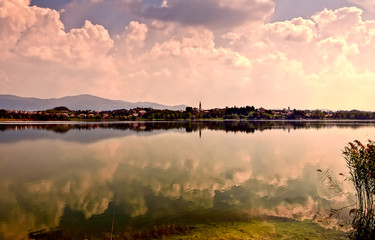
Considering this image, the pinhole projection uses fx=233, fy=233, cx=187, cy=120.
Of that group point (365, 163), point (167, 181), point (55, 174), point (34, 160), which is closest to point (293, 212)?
point (365, 163)

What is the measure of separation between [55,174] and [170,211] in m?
20.5

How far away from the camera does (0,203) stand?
2058 centimetres

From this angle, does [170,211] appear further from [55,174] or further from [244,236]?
[55,174]

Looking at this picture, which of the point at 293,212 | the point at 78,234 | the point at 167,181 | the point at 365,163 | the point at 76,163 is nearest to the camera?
the point at 78,234

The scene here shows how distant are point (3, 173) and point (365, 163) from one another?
136ft

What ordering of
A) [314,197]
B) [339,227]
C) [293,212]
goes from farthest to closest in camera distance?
[314,197] < [293,212] < [339,227]

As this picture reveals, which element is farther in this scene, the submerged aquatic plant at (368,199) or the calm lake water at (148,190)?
the calm lake water at (148,190)

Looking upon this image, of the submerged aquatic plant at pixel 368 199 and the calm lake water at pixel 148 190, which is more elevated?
the submerged aquatic plant at pixel 368 199

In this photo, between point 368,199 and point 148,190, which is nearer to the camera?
point 368,199

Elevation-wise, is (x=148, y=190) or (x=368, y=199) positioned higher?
(x=368, y=199)

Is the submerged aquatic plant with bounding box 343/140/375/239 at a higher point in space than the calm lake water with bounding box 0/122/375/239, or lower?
higher

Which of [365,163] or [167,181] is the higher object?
[365,163]

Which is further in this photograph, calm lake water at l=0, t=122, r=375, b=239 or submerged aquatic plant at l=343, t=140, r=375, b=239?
calm lake water at l=0, t=122, r=375, b=239

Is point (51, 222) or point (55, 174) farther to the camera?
point (55, 174)
